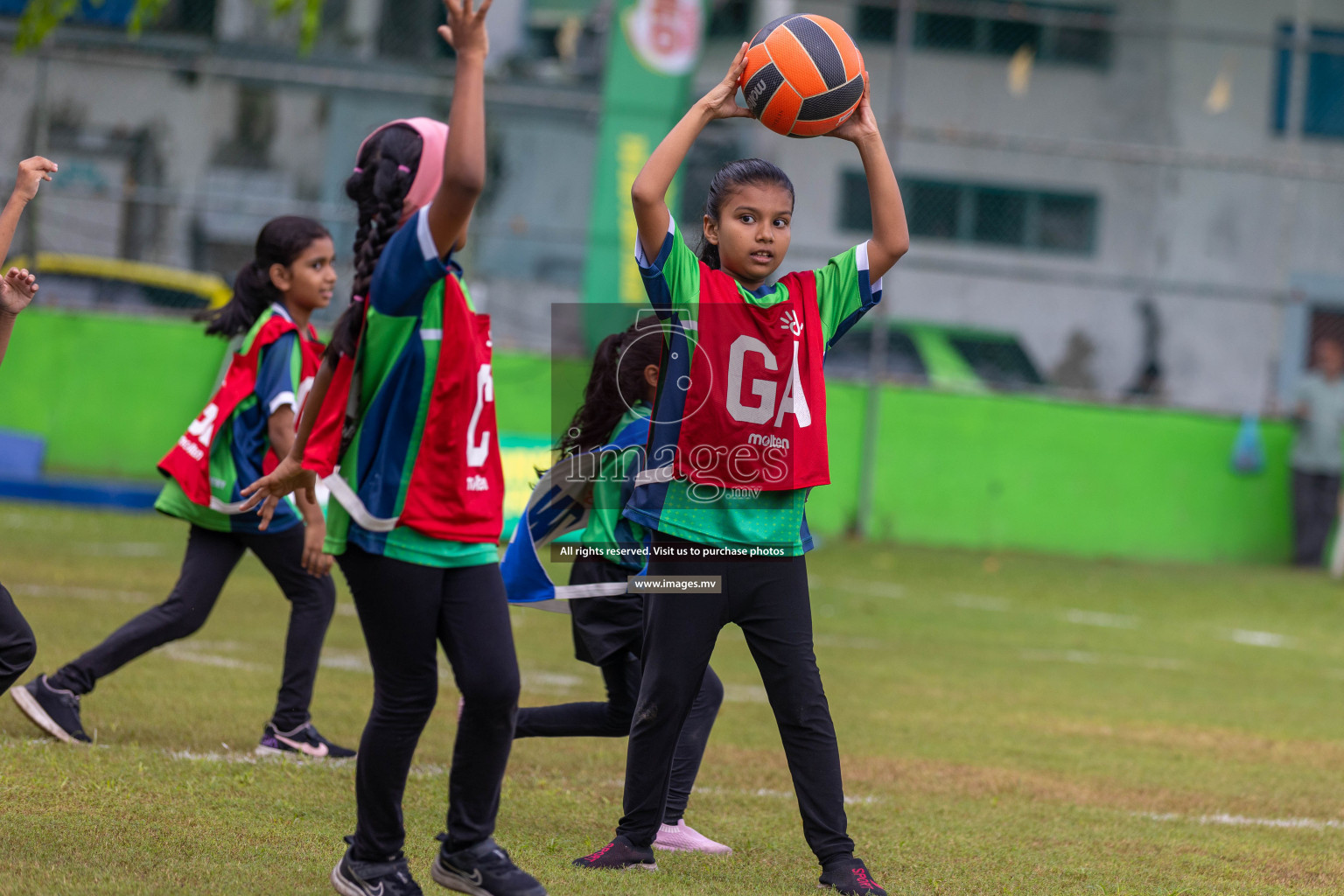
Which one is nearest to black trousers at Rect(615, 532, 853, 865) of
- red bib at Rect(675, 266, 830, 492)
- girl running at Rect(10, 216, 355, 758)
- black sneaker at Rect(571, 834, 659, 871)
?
red bib at Rect(675, 266, 830, 492)

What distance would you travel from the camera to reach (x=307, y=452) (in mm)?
3262

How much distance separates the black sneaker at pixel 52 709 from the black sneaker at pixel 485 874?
205cm

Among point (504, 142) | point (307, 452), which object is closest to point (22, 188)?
point (307, 452)

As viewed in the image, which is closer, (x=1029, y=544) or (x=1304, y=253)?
(x=1029, y=544)

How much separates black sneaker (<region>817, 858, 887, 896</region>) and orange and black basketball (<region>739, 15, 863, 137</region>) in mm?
1923

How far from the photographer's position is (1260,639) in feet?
32.0

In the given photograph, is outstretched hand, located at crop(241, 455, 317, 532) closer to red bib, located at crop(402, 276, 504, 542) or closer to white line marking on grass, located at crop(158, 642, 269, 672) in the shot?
red bib, located at crop(402, 276, 504, 542)

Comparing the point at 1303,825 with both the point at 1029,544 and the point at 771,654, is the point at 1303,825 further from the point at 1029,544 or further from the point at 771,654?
the point at 1029,544

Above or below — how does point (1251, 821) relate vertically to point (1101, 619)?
above

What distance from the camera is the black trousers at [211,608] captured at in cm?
505

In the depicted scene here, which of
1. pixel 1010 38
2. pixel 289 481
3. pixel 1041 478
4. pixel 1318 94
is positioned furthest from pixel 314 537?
pixel 1318 94

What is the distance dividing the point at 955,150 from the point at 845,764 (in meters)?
16.4

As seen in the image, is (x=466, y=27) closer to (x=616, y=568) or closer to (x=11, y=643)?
(x=616, y=568)

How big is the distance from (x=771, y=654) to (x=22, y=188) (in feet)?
7.54
